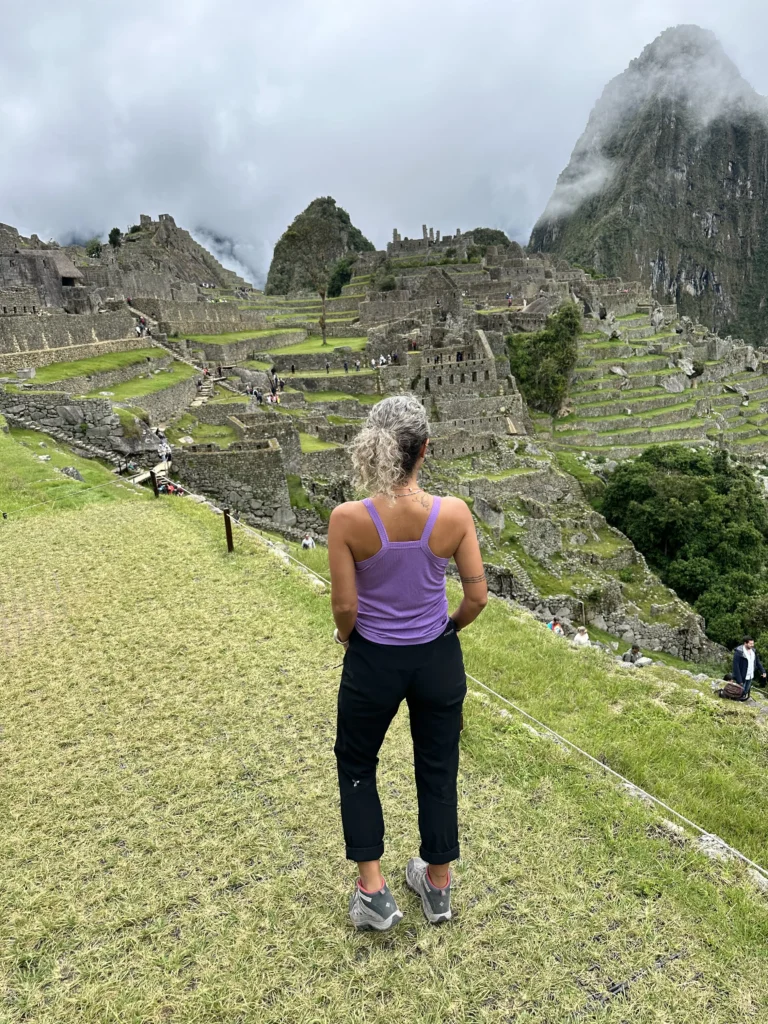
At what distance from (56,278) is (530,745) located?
33210 millimetres

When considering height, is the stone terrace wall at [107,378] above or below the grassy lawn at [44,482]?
above

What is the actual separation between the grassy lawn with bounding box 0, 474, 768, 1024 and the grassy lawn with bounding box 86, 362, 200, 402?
12994 millimetres

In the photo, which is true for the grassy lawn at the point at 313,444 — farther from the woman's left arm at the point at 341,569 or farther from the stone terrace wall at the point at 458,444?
the woman's left arm at the point at 341,569

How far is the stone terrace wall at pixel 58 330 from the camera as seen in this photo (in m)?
18.4

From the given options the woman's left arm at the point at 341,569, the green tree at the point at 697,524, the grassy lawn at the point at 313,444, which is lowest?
the green tree at the point at 697,524

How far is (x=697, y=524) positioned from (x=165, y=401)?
2055 centimetres

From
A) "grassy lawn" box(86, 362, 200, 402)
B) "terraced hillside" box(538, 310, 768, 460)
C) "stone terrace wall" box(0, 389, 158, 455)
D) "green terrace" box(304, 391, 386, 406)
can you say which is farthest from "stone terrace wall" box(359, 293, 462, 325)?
"stone terrace wall" box(0, 389, 158, 455)

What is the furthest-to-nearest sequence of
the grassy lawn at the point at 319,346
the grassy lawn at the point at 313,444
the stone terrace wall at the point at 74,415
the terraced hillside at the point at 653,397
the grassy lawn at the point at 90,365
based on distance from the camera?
1. the grassy lawn at the point at 319,346
2. the terraced hillside at the point at 653,397
3. the grassy lawn at the point at 313,444
4. the grassy lawn at the point at 90,365
5. the stone terrace wall at the point at 74,415

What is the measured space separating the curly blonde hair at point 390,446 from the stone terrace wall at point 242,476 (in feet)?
39.9

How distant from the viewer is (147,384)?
19.6 m

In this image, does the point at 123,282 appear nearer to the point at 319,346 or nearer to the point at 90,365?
the point at 319,346

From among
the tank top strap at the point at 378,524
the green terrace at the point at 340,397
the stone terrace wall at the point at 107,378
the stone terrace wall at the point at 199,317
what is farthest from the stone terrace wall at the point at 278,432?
the tank top strap at the point at 378,524

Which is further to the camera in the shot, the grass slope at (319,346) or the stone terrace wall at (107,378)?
the grass slope at (319,346)

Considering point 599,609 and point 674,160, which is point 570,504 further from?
point 674,160
